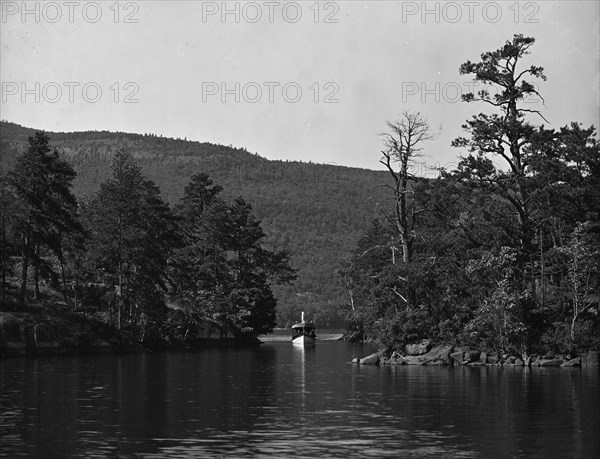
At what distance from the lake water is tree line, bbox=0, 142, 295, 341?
973 inches

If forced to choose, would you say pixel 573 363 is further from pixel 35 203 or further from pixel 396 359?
pixel 35 203

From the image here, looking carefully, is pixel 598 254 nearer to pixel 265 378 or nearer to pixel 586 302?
pixel 586 302

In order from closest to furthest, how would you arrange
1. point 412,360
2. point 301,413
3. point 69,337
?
point 301,413
point 412,360
point 69,337

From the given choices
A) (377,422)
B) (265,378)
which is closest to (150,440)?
(377,422)

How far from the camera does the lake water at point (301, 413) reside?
27.9 m

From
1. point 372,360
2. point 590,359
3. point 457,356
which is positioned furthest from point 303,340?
point 590,359

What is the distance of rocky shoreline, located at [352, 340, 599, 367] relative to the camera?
60.4m

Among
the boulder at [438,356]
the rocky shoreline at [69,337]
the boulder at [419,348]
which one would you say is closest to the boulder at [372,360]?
the boulder at [419,348]

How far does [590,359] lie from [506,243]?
11352 mm

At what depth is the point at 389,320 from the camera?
6844 centimetres

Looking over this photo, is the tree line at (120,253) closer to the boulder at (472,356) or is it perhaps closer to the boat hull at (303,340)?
the boat hull at (303,340)

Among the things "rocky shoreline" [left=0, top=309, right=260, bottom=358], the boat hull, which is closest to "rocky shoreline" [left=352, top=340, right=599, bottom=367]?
"rocky shoreline" [left=0, top=309, right=260, bottom=358]

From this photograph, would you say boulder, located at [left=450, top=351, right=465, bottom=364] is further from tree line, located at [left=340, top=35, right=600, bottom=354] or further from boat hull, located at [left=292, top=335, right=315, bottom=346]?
boat hull, located at [left=292, top=335, right=315, bottom=346]

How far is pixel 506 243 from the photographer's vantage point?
225 ft
